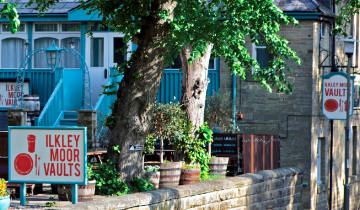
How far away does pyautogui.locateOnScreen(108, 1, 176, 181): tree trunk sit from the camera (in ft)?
50.6

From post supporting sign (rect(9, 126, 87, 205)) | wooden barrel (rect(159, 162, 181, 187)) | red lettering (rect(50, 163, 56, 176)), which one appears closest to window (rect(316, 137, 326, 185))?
wooden barrel (rect(159, 162, 181, 187))

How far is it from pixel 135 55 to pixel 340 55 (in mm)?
15173

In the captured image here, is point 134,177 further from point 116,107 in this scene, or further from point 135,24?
point 135,24

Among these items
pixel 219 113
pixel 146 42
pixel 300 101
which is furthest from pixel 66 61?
pixel 146 42

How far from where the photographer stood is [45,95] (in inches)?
1040

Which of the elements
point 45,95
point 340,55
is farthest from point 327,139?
point 45,95

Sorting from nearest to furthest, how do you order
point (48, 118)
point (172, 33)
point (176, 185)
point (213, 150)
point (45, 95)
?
point (172, 33) < point (176, 185) < point (213, 150) < point (48, 118) < point (45, 95)

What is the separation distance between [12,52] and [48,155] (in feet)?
49.8

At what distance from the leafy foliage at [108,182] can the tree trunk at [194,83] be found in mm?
4968

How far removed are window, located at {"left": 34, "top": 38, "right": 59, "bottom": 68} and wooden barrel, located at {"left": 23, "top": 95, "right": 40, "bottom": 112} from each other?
2291 mm

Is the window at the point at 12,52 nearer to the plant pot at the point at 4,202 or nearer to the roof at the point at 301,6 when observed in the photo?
the roof at the point at 301,6

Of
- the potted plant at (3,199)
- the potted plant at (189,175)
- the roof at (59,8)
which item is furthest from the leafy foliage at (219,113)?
the potted plant at (3,199)

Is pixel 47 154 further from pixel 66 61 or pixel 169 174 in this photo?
pixel 66 61

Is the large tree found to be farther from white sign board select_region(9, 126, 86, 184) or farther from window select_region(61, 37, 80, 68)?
window select_region(61, 37, 80, 68)
